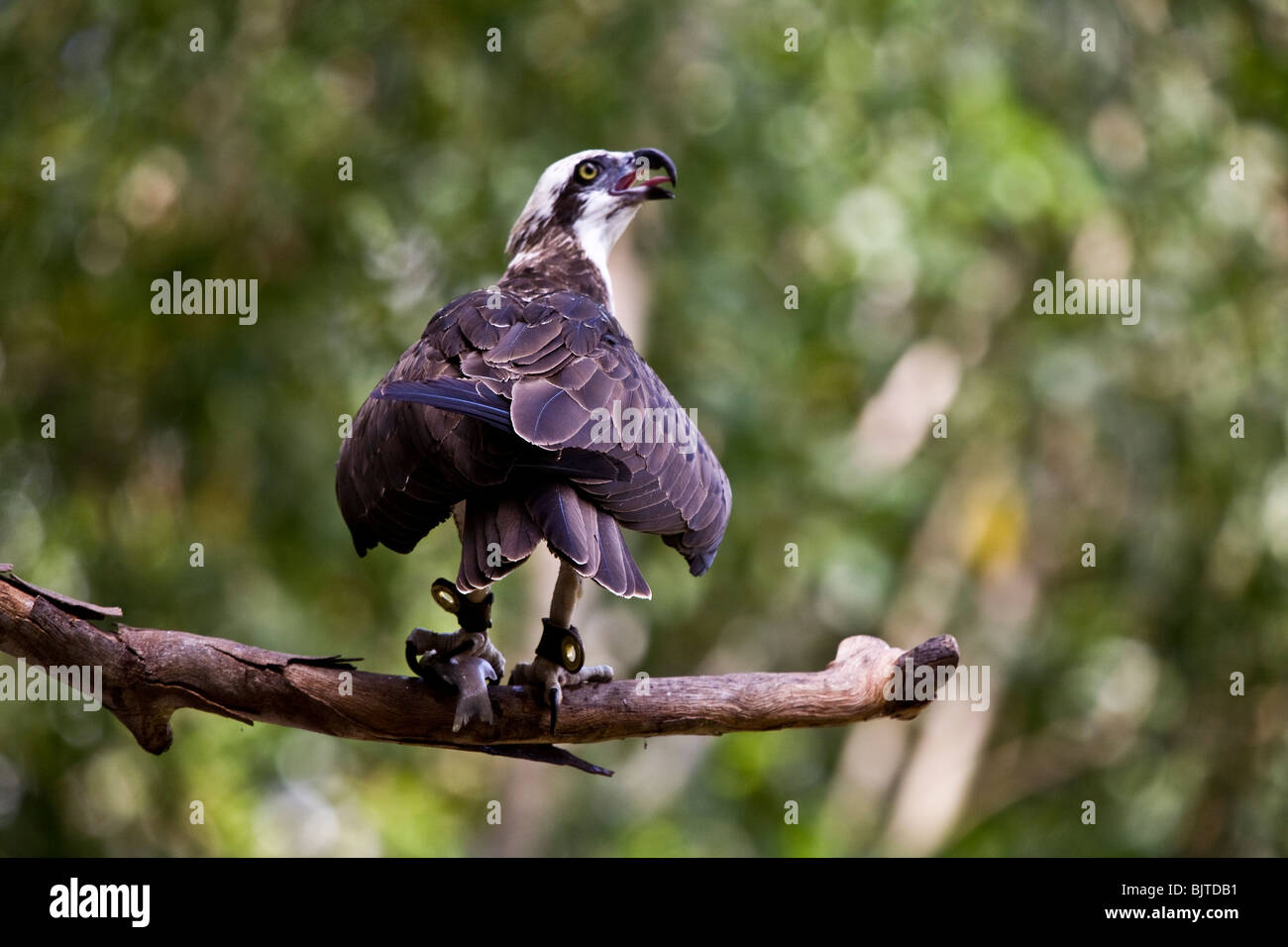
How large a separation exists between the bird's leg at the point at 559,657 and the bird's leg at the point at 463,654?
0.18 metres

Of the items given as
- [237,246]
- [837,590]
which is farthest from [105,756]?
[837,590]

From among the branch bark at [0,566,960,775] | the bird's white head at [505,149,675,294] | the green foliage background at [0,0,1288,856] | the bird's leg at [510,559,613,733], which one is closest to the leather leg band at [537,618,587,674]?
the bird's leg at [510,559,613,733]

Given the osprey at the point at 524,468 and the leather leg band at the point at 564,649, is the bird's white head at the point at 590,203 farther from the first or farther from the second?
the leather leg band at the point at 564,649

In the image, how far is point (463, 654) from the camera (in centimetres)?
517

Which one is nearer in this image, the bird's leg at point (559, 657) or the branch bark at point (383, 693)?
the branch bark at point (383, 693)

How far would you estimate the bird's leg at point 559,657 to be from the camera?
5.13 meters

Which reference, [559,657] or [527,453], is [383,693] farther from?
[527,453]

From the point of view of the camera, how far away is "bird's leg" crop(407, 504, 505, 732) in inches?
199

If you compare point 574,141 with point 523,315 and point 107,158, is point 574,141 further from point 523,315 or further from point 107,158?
point 523,315

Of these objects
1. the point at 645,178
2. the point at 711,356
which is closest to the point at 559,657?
the point at 645,178

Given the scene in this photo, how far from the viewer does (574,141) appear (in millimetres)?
10305

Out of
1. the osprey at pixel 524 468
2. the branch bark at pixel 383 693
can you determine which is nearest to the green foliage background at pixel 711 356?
the branch bark at pixel 383 693

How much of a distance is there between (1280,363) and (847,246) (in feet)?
11.4

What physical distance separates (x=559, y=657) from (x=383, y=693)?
24.7 inches
